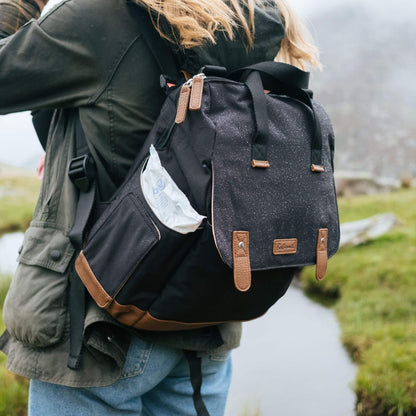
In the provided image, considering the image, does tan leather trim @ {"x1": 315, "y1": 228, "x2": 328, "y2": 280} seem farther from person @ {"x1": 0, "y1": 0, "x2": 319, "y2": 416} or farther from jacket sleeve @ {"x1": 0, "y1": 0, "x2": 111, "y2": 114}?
jacket sleeve @ {"x1": 0, "y1": 0, "x2": 111, "y2": 114}

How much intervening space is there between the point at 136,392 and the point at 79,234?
0.45m

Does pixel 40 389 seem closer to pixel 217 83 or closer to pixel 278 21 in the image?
pixel 217 83

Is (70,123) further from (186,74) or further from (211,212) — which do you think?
(211,212)

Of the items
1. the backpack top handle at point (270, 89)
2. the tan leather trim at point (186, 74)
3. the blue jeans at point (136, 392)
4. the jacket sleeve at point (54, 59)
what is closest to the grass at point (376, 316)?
the blue jeans at point (136, 392)

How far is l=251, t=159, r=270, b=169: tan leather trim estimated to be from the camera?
3.69ft

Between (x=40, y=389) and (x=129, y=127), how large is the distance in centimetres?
72

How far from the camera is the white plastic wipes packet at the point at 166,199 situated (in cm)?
108

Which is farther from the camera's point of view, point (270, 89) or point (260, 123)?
point (270, 89)

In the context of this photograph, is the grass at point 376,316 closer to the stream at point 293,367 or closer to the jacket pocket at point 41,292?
the stream at point 293,367

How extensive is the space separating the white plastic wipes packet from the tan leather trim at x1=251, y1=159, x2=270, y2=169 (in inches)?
7.1

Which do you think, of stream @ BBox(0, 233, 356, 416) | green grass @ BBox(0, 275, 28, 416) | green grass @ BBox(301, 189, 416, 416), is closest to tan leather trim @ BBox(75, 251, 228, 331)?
green grass @ BBox(0, 275, 28, 416)

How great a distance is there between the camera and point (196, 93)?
1.09 meters

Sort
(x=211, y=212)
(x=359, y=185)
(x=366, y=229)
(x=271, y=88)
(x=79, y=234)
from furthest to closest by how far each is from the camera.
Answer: (x=359, y=185)
(x=366, y=229)
(x=271, y=88)
(x=79, y=234)
(x=211, y=212)

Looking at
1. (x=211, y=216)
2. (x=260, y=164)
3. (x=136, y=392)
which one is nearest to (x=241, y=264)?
(x=211, y=216)
